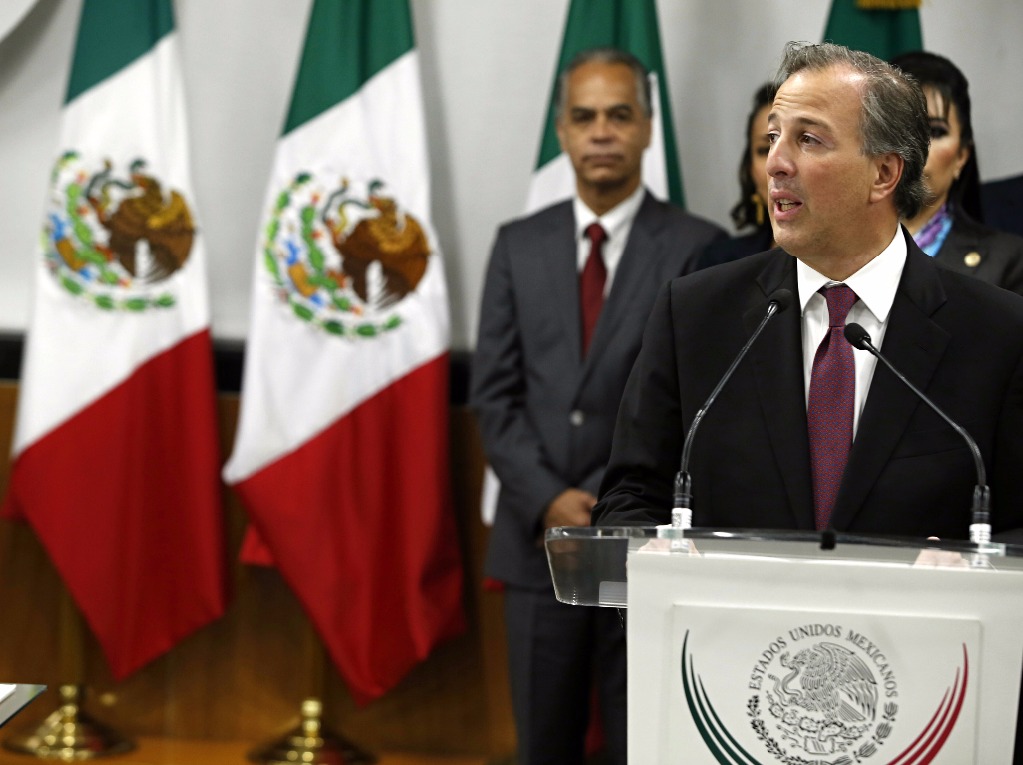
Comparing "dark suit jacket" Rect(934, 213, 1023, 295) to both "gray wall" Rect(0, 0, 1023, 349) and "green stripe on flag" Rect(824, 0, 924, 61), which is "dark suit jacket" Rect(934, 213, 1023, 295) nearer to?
"green stripe on flag" Rect(824, 0, 924, 61)

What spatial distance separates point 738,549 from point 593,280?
6.53 feet

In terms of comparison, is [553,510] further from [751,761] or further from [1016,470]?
[751,761]

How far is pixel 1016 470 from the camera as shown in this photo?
173 cm

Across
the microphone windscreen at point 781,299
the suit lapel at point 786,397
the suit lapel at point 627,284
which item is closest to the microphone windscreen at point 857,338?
the microphone windscreen at point 781,299

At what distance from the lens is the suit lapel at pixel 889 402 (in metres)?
1.74

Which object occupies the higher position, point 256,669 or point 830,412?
point 830,412

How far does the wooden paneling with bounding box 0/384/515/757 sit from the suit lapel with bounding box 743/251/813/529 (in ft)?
7.07

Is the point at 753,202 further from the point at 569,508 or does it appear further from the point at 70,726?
the point at 70,726

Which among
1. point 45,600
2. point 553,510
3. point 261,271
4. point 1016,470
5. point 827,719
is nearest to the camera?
point 827,719

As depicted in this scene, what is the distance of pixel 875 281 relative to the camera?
1.82 metres

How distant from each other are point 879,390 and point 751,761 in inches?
23.9

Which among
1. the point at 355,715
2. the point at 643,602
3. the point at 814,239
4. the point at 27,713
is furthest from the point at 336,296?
the point at 643,602

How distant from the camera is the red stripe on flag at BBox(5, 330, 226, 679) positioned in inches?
146

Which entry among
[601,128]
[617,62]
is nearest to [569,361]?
[601,128]
